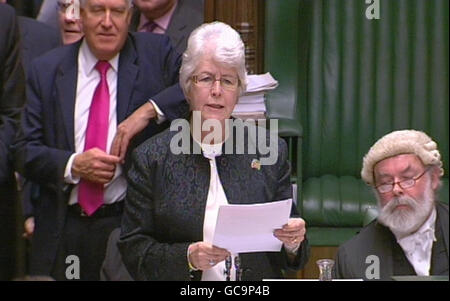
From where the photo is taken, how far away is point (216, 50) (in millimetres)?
3410

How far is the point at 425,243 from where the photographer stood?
3.54 metres

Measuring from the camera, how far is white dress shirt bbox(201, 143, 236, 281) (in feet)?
11.3

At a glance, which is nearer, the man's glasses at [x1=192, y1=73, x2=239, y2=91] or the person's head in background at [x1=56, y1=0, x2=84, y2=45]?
the man's glasses at [x1=192, y1=73, x2=239, y2=91]

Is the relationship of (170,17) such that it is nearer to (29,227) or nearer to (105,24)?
(105,24)

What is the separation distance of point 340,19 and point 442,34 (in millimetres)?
329

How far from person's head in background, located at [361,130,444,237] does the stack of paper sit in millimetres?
386

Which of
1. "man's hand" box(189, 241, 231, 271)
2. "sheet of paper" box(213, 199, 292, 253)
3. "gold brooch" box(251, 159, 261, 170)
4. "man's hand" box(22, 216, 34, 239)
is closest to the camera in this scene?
"sheet of paper" box(213, 199, 292, 253)

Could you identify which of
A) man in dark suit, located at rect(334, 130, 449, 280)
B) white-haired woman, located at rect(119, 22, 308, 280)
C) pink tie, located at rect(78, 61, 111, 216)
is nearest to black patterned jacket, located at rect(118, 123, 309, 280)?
white-haired woman, located at rect(119, 22, 308, 280)

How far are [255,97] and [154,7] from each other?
0.42m

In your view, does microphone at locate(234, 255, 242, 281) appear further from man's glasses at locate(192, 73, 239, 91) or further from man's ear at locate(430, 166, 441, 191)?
man's ear at locate(430, 166, 441, 191)

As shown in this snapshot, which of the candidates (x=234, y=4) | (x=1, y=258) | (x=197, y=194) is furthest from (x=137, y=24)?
(x=1, y=258)

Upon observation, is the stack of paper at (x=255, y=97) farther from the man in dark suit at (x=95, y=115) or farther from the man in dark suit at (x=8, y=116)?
the man in dark suit at (x=8, y=116)

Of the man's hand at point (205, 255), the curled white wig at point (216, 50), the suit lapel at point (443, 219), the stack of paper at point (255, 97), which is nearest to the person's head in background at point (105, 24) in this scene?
the curled white wig at point (216, 50)

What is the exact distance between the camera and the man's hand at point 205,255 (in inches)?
134
